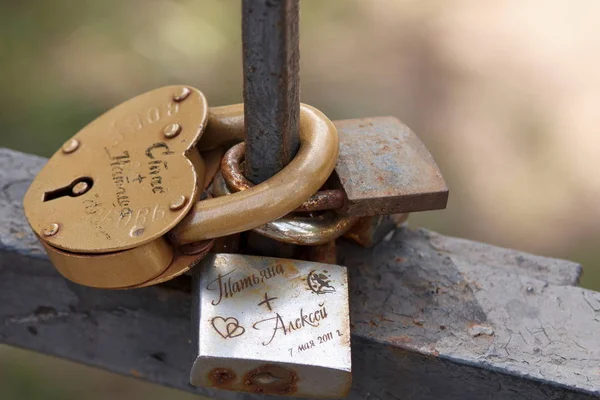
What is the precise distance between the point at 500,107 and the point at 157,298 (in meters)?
1.59

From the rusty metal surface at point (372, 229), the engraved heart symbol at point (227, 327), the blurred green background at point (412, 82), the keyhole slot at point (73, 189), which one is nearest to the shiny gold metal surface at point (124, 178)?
the keyhole slot at point (73, 189)

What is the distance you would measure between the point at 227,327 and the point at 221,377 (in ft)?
0.18

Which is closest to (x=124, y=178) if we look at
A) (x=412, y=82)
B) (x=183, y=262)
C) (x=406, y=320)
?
(x=183, y=262)

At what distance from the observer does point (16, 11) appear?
264 centimetres

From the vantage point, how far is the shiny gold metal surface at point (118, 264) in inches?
32.2

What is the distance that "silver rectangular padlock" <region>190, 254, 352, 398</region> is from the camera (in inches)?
31.1

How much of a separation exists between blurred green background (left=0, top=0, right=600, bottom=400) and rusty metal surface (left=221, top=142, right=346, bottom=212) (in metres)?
1.13

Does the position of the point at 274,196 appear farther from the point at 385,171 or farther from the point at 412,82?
the point at 412,82

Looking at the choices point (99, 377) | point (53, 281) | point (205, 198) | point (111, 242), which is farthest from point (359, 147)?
point (99, 377)

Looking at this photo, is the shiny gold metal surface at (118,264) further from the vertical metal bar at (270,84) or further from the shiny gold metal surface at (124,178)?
the vertical metal bar at (270,84)

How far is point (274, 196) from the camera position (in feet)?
2.58

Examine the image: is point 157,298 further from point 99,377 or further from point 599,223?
point 599,223

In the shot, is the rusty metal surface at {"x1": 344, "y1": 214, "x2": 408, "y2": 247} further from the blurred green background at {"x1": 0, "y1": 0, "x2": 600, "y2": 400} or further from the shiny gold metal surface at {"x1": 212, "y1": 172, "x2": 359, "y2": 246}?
the blurred green background at {"x1": 0, "y1": 0, "x2": 600, "y2": 400}

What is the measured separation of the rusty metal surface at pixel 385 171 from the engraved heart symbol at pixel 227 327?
0.18m
